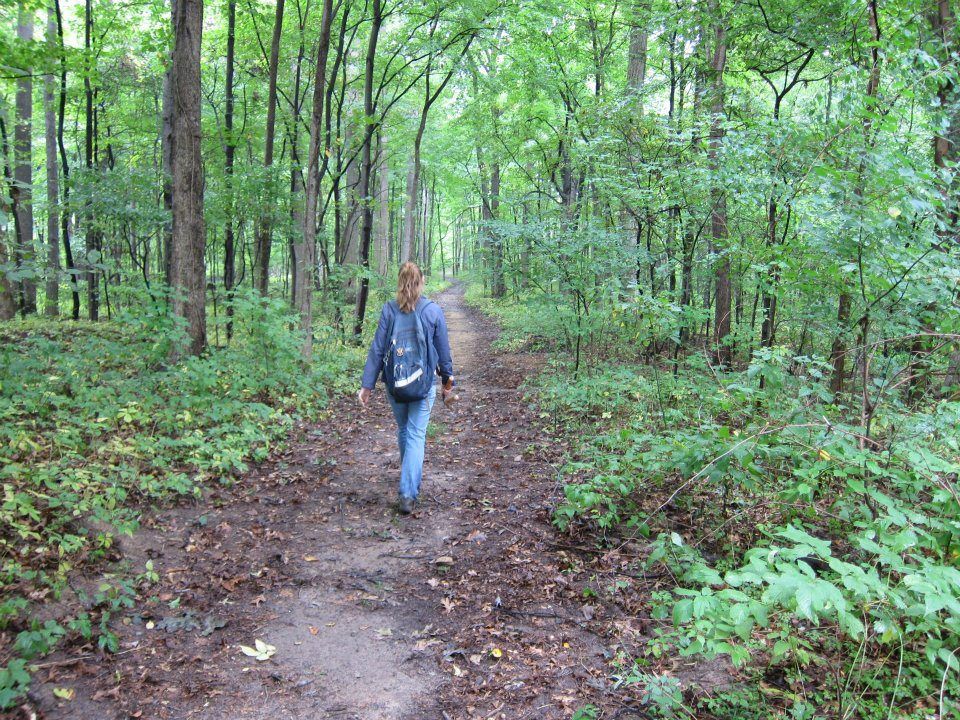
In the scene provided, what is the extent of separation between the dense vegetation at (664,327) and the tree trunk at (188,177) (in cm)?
4

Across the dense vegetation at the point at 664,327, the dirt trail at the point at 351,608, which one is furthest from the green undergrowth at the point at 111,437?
the dirt trail at the point at 351,608

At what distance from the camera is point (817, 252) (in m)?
4.45

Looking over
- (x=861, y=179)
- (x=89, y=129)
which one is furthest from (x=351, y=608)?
(x=89, y=129)

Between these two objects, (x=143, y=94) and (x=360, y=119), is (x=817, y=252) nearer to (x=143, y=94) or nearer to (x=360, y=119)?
(x=360, y=119)

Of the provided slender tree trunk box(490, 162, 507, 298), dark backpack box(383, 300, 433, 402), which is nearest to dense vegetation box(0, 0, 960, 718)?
slender tree trunk box(490, 162, 507, 298)

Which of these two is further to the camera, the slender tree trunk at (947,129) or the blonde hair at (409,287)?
the slender tree trunk at (947,129)

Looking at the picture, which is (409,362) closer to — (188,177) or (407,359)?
(407,359)

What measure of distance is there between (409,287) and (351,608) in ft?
9.21

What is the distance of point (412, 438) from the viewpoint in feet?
17.9

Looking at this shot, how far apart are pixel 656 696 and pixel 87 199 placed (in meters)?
13.4

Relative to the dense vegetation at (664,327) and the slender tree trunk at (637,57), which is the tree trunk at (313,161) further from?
the slender tree trunk at (637,57)

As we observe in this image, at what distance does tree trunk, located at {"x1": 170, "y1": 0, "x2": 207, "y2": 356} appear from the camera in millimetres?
7957

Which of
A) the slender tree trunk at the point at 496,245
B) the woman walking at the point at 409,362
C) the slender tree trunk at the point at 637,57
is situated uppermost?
the slender tree trunk at the point at 637,57

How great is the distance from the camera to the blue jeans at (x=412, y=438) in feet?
17.8
